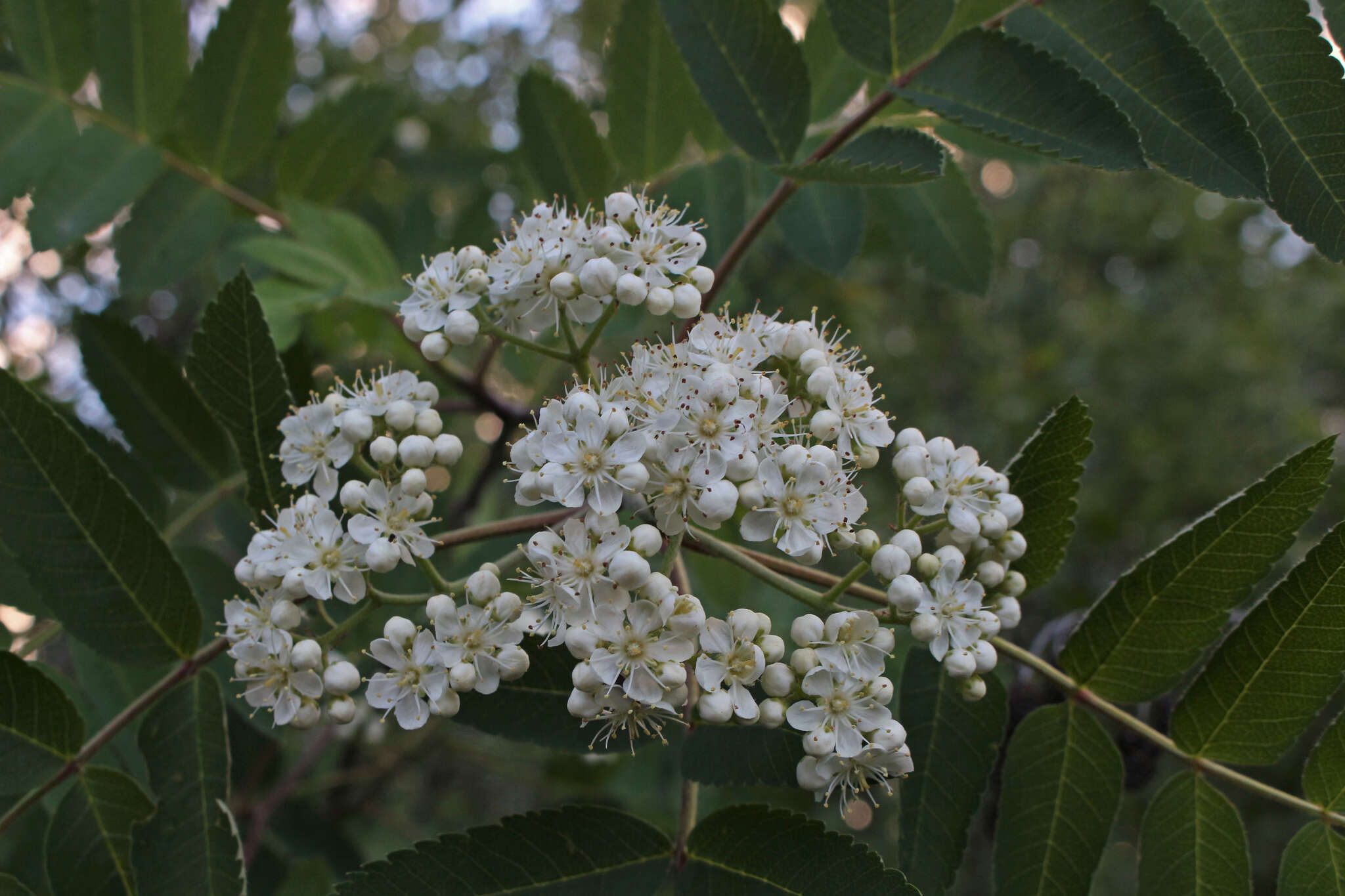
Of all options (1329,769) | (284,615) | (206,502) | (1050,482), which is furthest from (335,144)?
(1329,769)

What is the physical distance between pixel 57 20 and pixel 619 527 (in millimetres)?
2187

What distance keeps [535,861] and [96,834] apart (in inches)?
30.7

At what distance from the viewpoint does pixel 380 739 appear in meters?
4.21

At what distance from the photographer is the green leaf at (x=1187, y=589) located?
1492 millimetres

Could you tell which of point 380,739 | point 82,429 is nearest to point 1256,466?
point 380,739

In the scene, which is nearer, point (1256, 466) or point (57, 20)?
point (57, 20)

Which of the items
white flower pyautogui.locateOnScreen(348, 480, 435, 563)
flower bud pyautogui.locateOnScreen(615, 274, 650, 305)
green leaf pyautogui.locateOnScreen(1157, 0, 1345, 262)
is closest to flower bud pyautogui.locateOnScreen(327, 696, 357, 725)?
white flower pyautogui.locateOnScreen(348, 480, 435, 563)

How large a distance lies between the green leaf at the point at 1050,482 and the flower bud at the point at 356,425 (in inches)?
44.2

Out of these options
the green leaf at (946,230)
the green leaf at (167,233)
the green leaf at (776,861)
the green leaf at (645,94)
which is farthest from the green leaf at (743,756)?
the green leaf at (167,233)

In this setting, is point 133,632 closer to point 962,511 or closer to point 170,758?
point 170,758

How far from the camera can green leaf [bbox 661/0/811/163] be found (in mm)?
1785

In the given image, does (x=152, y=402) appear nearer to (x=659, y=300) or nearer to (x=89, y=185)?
(x=89, y=185)

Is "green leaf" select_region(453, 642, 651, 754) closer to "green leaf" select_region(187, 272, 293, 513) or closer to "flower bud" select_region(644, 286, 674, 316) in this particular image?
"green leaf" select_region(187, 272, 293, 513)

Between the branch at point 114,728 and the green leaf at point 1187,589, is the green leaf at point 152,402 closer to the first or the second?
the branch at point 114,728
